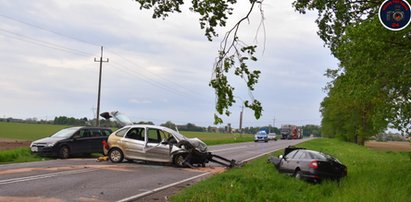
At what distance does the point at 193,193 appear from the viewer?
1120 centimetres

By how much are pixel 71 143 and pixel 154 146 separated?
18.3ft

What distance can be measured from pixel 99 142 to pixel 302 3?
1305cm

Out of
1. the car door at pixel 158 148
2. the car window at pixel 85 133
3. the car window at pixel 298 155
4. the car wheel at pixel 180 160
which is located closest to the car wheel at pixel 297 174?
the car window at pixel 298 155

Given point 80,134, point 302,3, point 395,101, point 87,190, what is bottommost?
point 87,190

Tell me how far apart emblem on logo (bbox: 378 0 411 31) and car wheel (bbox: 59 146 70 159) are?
18369 millimetres

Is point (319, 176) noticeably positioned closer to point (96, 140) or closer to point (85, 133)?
point (96, 140)

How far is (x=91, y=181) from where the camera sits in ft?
45.1

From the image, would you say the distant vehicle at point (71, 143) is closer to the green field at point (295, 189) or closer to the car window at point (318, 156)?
the green field at point (295, 189)

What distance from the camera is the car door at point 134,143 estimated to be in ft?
64.3

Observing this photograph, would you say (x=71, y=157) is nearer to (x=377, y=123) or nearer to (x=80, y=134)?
(x=80, y=134)

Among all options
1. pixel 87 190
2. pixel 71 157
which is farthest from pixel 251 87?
pixel 71 157

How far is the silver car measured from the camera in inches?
757

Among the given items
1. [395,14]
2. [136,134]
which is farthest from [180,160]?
[395,14]

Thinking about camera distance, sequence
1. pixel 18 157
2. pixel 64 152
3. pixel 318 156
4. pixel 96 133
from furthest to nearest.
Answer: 1. pixel 96 133
2. pixel 64 152
3. pixel 18 157
4. pixel 318 156
